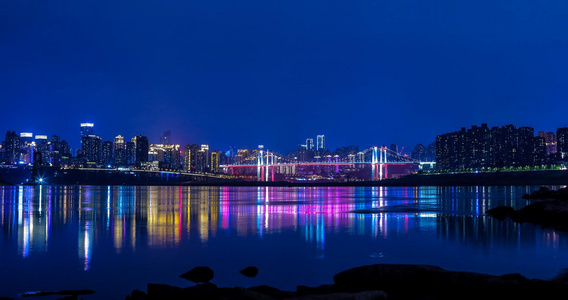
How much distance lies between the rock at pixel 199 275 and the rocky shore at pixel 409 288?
65.3 inches

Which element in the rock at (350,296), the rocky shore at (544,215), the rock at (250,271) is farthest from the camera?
the rocky shore at (544,215)

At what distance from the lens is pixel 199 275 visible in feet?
35.5

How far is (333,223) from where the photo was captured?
75.0 feet

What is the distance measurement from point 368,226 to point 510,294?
1400cm

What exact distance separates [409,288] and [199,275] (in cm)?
449

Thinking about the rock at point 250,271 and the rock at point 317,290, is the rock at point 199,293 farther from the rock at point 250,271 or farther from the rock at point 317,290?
the rock at point 250,271

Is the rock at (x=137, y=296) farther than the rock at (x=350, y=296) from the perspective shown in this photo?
Yes

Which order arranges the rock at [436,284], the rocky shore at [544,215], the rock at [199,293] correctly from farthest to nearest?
the rocky shore at [544,215] → the rock at [199,293] → the rock at [436,284]

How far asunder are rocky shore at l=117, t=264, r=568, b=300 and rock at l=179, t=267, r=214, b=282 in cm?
166

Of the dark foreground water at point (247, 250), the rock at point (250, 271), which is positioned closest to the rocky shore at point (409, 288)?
the dark foreground water at point (247, 250)

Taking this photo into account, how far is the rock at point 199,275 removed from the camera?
10.7 metres

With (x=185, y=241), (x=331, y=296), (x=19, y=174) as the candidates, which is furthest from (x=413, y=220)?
(x=19, y=174)

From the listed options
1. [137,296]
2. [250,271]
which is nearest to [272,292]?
[137,296]

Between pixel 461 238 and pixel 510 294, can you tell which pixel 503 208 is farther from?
pixel 510 294
